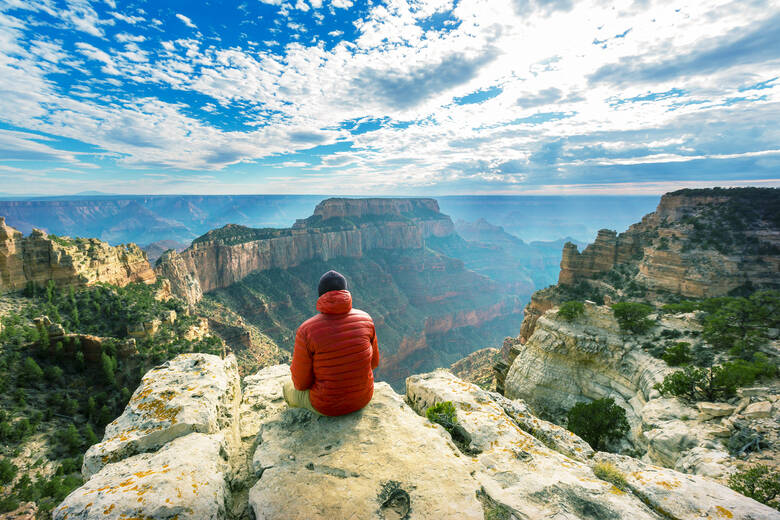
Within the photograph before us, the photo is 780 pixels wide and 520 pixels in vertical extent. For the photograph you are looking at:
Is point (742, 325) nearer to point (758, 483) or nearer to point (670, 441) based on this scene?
point (670, 441)

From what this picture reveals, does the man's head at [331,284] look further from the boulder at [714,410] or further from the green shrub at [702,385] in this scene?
the green shrub at [702,385]

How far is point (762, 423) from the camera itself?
21.8ft

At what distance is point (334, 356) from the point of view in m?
4.37

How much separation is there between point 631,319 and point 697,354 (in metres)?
3.45

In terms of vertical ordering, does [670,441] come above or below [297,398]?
below

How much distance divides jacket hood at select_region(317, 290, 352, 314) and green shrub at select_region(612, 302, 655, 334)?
54.2ft

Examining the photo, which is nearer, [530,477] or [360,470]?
[360,470]

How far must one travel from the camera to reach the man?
4367 millimetres

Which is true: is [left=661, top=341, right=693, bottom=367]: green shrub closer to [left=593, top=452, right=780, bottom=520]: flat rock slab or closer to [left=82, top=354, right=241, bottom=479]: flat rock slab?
[left=593, top=452, right=780, bottom=520]: flat rock slab

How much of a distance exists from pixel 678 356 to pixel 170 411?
16399mm

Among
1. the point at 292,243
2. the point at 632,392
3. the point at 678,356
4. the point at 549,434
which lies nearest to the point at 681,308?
the point at 678,356

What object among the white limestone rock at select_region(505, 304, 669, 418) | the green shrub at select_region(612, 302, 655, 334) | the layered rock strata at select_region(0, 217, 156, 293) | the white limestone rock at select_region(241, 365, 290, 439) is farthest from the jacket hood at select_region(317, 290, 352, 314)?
the layered rock strata at select_region(0, 217, 156, 293)

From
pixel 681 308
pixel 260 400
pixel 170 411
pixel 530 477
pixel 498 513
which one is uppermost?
pixel 170 411

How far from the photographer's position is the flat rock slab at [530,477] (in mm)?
3333
